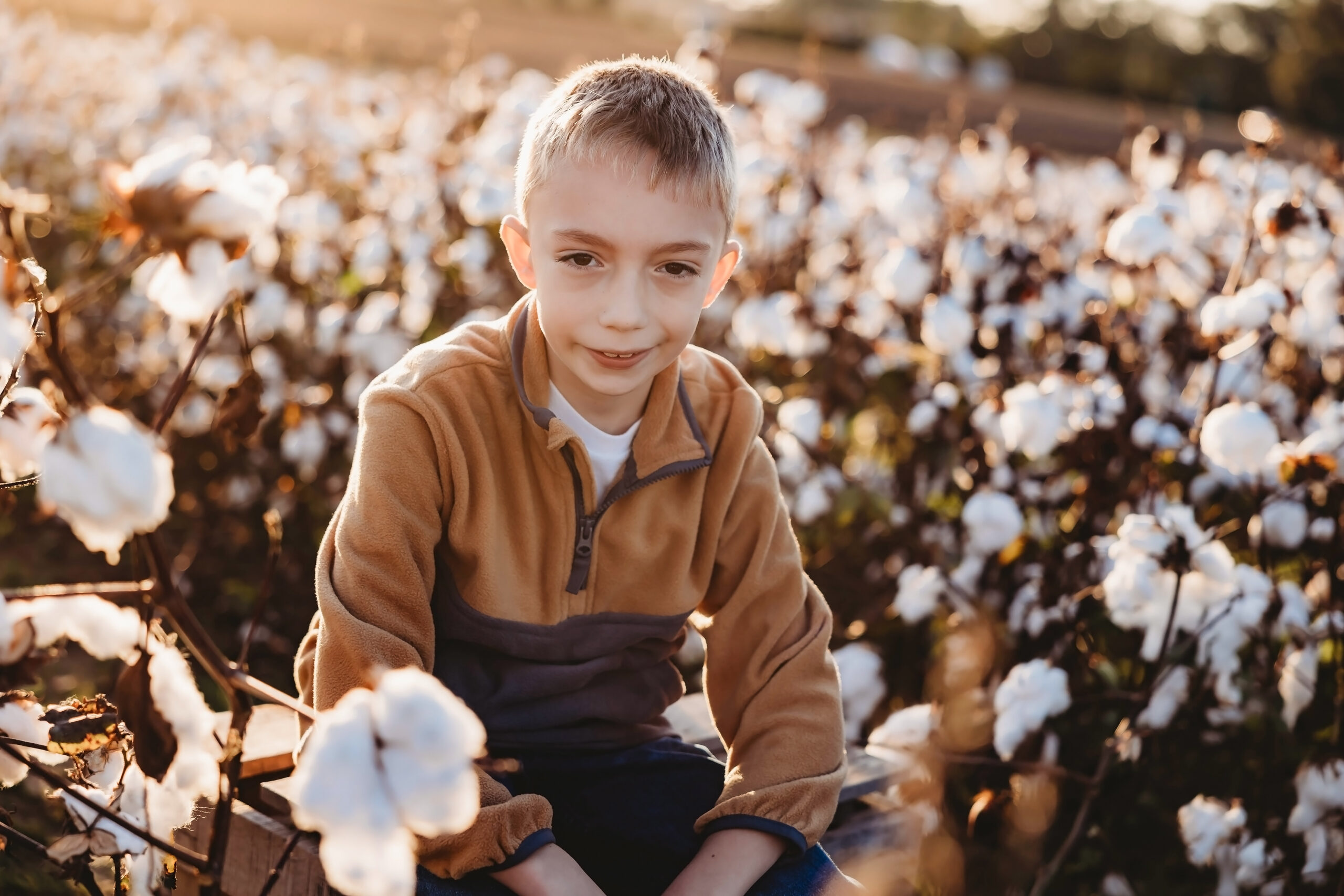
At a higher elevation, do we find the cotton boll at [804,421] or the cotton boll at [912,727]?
the cotton boll at [804,421]

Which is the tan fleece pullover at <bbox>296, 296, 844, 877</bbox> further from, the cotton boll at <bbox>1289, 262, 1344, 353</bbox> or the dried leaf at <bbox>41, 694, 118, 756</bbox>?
the cotton boll at <bbox>1289, 262, 1344, 353</bbox>

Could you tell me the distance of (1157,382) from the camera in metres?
3.09

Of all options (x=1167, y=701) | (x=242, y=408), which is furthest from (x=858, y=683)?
(x=242, y=408)

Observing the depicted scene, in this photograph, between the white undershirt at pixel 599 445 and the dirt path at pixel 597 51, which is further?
the dirt path at pixel 597 51

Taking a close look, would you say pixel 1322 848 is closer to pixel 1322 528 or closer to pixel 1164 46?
pixel 1322 528

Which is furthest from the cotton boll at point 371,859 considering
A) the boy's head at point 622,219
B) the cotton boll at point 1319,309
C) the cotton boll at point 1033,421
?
the cotton boll at point 1319,309

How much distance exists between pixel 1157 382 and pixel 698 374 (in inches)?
73.3

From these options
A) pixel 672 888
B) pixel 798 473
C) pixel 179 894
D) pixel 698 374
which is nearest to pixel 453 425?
pixel 698 374

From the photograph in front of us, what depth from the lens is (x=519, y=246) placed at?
1.46 m

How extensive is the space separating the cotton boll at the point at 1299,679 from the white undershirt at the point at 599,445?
1.29 m

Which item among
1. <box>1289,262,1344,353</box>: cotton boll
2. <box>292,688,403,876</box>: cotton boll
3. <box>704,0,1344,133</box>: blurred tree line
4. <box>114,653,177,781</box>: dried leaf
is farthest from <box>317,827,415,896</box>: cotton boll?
<box>704,0,1344,133</box>: blurred tree line

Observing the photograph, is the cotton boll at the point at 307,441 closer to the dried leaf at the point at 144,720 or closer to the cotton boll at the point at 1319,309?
the dried leaf at the point at 144,720

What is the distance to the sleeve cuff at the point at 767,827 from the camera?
1436 millimetres

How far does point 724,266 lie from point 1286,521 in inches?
52.4
